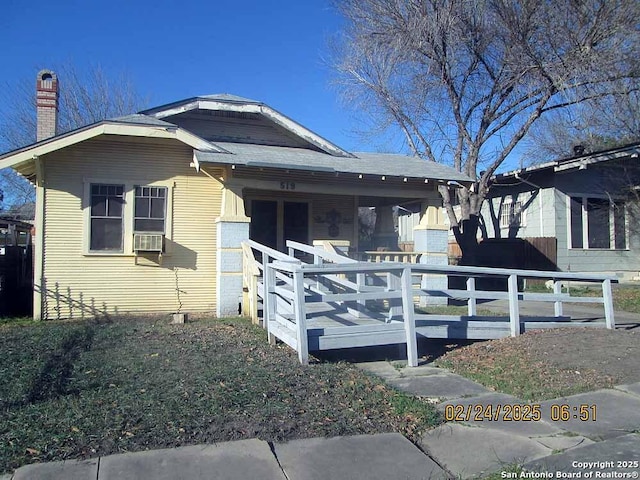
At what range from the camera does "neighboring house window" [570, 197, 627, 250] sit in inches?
659

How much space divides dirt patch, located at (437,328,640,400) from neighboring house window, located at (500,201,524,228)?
33.5 ft

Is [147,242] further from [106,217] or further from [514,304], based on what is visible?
[514,304]

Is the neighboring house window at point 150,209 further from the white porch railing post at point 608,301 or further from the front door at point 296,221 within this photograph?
the white porch railing post at point 608,301

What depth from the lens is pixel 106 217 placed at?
1081 cm

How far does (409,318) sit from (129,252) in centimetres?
641

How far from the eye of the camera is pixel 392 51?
17844 mm

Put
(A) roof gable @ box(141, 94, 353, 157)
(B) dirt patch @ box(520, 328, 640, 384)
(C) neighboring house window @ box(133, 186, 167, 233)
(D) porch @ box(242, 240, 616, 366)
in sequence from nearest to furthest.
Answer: (B) dirt patch @ box(520, 328, 640, 384)
(D) porch @ box(242, 240, 616, 366)
(C) neighboring house window @ box(133, 186, 167, 233)
(A) roof gable @ box(141, 94, 353, 157)

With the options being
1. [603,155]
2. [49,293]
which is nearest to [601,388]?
[49,293]

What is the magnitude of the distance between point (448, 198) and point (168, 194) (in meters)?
10.5

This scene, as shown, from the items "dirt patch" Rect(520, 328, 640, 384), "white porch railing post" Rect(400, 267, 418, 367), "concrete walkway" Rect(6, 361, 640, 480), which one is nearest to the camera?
"concrete walkway" Rect(6, 361, 640, 480)

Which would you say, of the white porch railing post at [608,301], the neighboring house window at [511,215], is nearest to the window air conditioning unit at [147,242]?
the white porch railing post at [608,301]

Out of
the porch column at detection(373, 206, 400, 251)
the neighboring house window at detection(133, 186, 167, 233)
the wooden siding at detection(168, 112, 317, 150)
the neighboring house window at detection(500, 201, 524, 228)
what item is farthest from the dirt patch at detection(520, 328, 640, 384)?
the neighboring house window at detection(500, 201, 524, 228)
